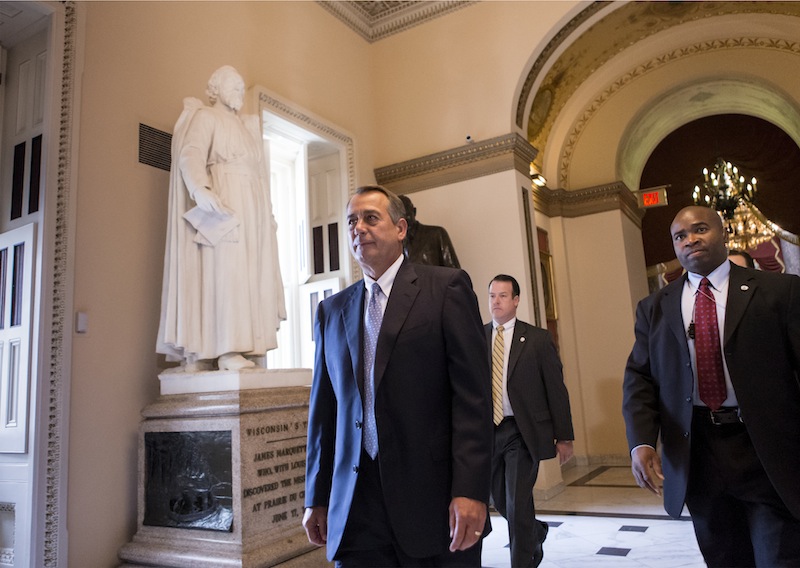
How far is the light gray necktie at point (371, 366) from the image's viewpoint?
1777 millimetres

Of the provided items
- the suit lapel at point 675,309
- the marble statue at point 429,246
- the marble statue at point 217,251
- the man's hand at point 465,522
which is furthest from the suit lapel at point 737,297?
the marble statue at point 429,246

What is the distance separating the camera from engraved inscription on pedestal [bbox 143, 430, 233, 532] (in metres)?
3.60

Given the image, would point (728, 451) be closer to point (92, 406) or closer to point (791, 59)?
point (92, 406)

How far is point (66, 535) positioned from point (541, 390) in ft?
9.83

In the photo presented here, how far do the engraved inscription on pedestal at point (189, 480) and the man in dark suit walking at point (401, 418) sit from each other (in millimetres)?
1833

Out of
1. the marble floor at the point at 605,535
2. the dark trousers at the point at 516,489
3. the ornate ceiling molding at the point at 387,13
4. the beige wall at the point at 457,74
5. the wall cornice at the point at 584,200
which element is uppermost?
the ornate ceiling molding at the point at 387,13

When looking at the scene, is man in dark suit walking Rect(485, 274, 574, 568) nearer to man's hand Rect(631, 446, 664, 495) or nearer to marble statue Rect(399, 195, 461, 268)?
man's hand Rect(631, 446, 664, 495)

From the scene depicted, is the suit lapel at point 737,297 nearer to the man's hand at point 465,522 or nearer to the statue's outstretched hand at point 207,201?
the man's hand at point 465,522

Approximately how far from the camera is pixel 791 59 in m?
8.21

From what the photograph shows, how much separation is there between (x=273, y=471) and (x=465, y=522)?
7.69ft

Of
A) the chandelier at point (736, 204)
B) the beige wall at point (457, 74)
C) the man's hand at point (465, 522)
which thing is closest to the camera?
the man's hand at point (465, 522)

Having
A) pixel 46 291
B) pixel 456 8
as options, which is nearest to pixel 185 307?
pixel 46 291

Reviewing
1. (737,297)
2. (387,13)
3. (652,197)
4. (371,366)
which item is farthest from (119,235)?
(652,197)

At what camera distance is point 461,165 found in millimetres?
7164
